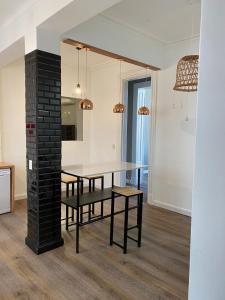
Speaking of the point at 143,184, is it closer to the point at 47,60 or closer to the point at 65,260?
the point at 65,260

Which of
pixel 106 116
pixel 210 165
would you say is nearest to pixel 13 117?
pixel 106 116

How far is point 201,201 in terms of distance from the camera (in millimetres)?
1112

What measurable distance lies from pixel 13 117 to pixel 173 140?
3.10 meters

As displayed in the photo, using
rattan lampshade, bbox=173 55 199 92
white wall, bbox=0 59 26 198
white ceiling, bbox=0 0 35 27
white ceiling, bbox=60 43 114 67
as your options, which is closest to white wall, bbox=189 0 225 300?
rattan lampshade, bbox=173 55 199 92

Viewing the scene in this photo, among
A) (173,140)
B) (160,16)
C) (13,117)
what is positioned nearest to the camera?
(160,16)

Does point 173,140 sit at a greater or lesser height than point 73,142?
greater

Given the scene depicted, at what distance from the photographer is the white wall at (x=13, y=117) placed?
4.36m

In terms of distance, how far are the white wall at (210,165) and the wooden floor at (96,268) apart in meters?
1.18

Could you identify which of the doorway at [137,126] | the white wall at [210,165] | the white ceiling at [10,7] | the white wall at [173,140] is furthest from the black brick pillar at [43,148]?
the doorway at [137,126]

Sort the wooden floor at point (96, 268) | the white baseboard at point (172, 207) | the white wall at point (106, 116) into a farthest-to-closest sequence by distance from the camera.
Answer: the white wall at point (106, 116), the white baseboard at point (172, 207), the wooden floor at point (96, 268)

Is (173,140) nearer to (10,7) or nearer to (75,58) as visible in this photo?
(75,58)

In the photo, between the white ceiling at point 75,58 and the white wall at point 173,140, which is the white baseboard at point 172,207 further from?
the white ceiling at point 75,58

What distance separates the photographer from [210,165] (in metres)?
1.08

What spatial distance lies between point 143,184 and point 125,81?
106 inches
